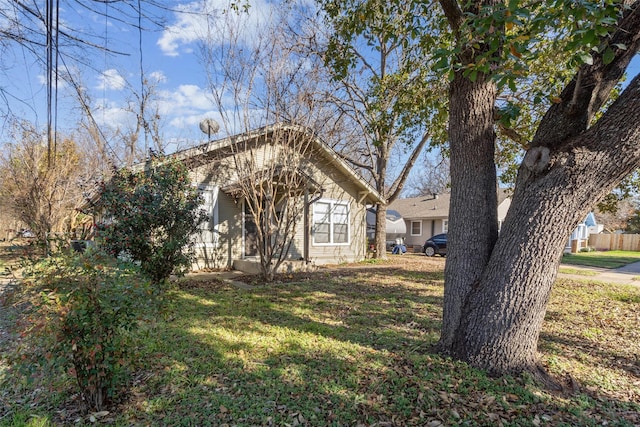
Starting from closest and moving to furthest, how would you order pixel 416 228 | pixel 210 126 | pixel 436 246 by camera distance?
pixel 210 126 < pixel 436 246 < pixel 416 228

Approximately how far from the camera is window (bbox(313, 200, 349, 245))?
43.2 ft

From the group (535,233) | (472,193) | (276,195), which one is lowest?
(535,233)

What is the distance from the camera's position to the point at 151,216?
7.04 metres

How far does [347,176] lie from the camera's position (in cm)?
1361

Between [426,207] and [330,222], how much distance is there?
48.5ft

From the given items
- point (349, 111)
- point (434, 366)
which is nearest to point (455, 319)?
point (434, 366)

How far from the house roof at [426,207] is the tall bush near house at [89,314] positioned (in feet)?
69.5

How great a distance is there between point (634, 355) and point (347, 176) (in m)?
10.3

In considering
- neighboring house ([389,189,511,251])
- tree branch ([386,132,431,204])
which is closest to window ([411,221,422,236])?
neighboring house ([389,189,511,251])

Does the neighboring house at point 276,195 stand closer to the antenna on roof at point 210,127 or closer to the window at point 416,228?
the antenna on roof at point 210,127

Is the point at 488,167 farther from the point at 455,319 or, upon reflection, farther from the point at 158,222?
the point at 158,222

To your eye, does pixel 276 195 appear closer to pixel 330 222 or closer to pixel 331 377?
pixel 330 222

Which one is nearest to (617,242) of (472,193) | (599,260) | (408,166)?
(599,260)

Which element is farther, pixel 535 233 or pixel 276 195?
pixel 276 195
